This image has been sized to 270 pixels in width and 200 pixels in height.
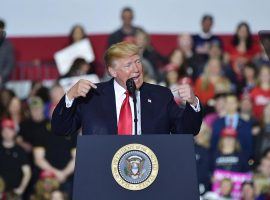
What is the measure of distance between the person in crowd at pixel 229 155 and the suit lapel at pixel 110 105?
522 cm

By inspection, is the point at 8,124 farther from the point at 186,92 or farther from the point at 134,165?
the point at 134,165

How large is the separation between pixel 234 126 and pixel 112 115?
232 inches

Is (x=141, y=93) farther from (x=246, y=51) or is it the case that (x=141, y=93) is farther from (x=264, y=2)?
(x=264, y=2)

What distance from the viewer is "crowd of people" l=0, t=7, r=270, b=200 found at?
1145 centimetres

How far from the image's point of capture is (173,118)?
21.5 ft

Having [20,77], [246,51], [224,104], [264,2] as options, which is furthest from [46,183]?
[264,2]

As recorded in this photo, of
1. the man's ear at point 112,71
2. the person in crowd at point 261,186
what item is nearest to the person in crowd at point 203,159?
the person in crowd at point 261,186

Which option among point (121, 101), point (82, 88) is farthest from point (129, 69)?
point (82, 88)

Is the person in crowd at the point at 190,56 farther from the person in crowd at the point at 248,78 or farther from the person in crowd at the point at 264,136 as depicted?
the person in crowd at the point at 264,136

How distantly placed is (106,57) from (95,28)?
358 inches

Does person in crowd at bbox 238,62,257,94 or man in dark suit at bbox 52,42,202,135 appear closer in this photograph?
man in dark suit at bbox 52,42,202,135

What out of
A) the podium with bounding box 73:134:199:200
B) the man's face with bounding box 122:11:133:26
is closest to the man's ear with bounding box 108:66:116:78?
the podium with bounding box 73:134:199:200

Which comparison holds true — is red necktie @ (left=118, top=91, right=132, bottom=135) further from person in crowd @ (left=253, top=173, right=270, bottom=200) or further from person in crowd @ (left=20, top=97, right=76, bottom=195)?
person in crowd @ (left=20, top=97, right=76, bottom=195)

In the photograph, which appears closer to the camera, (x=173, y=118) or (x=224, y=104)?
(x=173, y=118)
